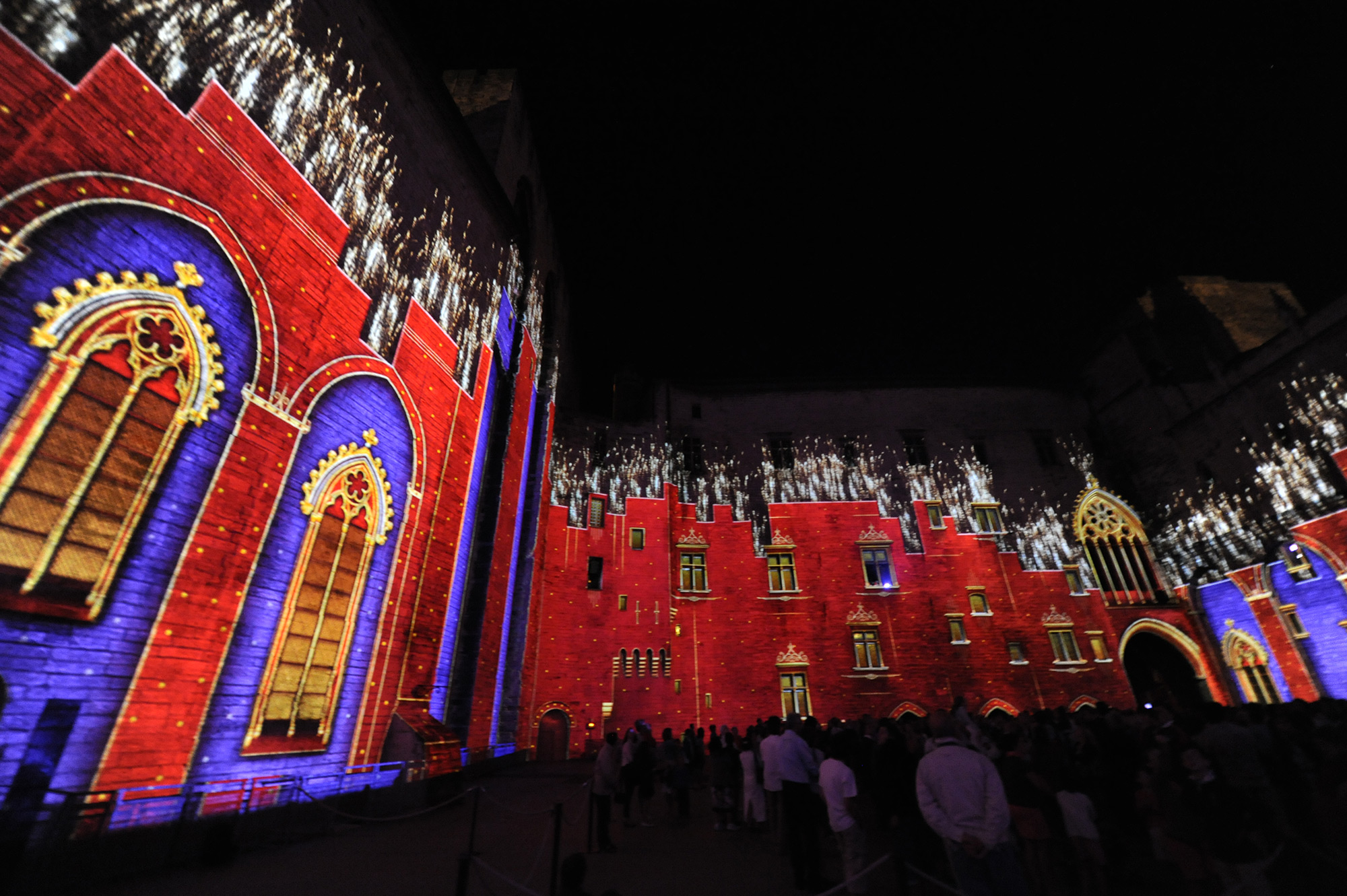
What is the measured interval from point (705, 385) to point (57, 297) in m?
20.7

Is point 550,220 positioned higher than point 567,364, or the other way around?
point 550,220

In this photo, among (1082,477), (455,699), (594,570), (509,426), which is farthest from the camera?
(1082,477)

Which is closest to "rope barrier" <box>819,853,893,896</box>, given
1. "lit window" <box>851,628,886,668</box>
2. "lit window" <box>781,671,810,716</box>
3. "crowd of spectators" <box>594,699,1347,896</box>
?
"crowd of spectators" <box>594,699,1347,896</box>

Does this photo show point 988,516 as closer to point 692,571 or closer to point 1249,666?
point 1249,666

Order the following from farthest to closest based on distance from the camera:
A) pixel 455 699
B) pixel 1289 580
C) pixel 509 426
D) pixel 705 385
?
pixel 705 385 < pixel 1289 580 < pixel 509 426 < pixel 455 699

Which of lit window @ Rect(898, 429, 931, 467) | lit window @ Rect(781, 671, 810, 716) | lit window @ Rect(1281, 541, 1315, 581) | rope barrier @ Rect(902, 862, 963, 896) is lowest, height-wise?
rope barrier @ Rect(902, 862, 963, 896)

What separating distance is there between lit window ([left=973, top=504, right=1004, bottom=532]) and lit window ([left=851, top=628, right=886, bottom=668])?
6613mm

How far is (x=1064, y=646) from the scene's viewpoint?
64.7ft

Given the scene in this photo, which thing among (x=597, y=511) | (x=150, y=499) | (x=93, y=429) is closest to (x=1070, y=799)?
Result: (x=150, y=499)

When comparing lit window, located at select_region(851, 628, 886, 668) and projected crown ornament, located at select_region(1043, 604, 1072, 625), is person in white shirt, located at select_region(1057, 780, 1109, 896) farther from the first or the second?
projected crown ornament, located at select_region(1043, 604, 1072, 625)

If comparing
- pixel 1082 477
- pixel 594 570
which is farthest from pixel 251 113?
pixel 1082 477

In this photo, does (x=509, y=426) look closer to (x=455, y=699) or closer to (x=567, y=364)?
(x=455, y=699)

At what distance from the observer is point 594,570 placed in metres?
19.5

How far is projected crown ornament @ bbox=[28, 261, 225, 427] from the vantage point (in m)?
5.46
